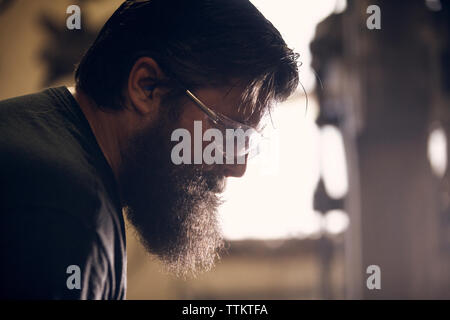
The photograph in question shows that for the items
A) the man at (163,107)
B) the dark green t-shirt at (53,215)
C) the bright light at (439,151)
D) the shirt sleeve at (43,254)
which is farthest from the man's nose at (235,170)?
the bright light at (439,151)

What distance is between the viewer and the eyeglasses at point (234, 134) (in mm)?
1019

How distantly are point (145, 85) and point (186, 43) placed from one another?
16 centimetres

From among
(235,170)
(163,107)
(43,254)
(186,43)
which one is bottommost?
(43,254)

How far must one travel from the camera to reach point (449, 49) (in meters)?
2.16

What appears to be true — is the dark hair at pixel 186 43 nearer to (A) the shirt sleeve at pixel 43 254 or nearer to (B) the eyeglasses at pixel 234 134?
(B) the eyeglasses at pixel 234 134

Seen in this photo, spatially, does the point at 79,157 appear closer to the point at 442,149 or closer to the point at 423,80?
the point at 423,80

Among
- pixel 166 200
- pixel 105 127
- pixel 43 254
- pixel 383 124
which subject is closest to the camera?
pixel 43 254

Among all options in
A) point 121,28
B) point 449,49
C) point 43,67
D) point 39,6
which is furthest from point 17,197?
point 449,49

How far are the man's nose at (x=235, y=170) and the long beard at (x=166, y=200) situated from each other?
1.1 inches

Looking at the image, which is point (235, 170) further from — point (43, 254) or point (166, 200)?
point (43, 254)

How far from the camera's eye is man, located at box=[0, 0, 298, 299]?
79 cm

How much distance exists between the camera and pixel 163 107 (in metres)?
1.00

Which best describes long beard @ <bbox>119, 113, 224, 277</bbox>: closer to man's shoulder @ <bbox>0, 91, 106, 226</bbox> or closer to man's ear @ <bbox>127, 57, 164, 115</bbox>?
man's ear @ <bbox>127, 57, 164, 115</bbox>

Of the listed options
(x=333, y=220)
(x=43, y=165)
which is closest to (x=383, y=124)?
(x=333, y=220)
